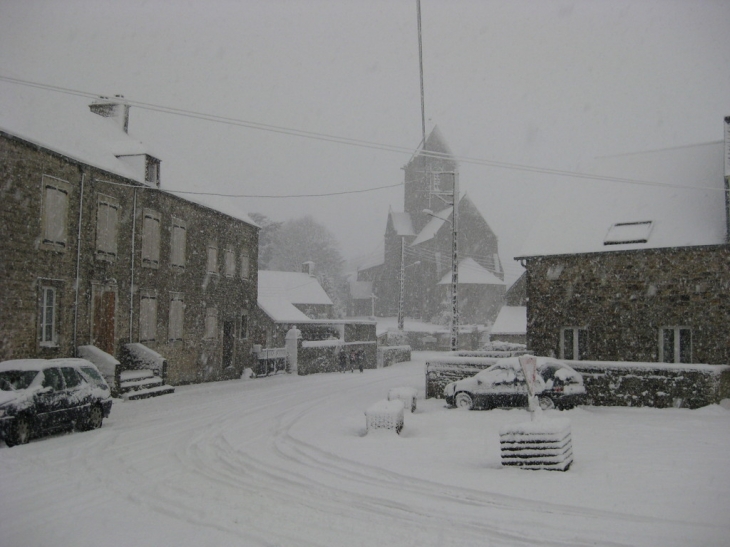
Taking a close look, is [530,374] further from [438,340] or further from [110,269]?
[438,340]

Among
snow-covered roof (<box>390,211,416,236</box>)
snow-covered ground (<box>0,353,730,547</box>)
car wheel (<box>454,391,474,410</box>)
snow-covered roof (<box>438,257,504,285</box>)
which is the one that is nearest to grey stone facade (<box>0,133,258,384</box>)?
snow-covered ground (<box>0,353,730,547</box>)

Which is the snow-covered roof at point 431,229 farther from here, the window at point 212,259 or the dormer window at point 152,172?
the dormer window at point 152,172

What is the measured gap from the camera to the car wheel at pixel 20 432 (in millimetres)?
12188

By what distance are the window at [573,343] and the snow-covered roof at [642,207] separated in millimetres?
2790

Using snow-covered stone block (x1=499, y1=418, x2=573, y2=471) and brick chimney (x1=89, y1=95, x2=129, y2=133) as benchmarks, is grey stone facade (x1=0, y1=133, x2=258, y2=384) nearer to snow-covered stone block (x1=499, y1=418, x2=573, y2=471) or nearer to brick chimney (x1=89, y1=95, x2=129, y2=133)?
brick chimney (x1=89, y1=95, x2=129, y2=133)

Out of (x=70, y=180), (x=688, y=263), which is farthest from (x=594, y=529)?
(x=70, y=180)

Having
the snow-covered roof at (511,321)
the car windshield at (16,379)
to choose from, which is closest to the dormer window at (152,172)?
the car windshield at (16,379)

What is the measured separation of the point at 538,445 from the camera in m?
10.4

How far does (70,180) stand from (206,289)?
1033 centimetres

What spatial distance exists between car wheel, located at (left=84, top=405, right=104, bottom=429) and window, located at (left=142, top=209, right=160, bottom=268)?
1060 cm

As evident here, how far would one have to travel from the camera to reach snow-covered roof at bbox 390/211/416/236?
83750 mm

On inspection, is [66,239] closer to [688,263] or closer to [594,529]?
[594,529]

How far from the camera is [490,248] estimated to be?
80.1 meters

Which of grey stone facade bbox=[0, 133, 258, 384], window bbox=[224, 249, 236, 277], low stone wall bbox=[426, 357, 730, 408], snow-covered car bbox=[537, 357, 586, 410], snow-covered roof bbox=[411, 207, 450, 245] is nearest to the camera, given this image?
low stone wall bbox=[426, 357, 730, 408]
